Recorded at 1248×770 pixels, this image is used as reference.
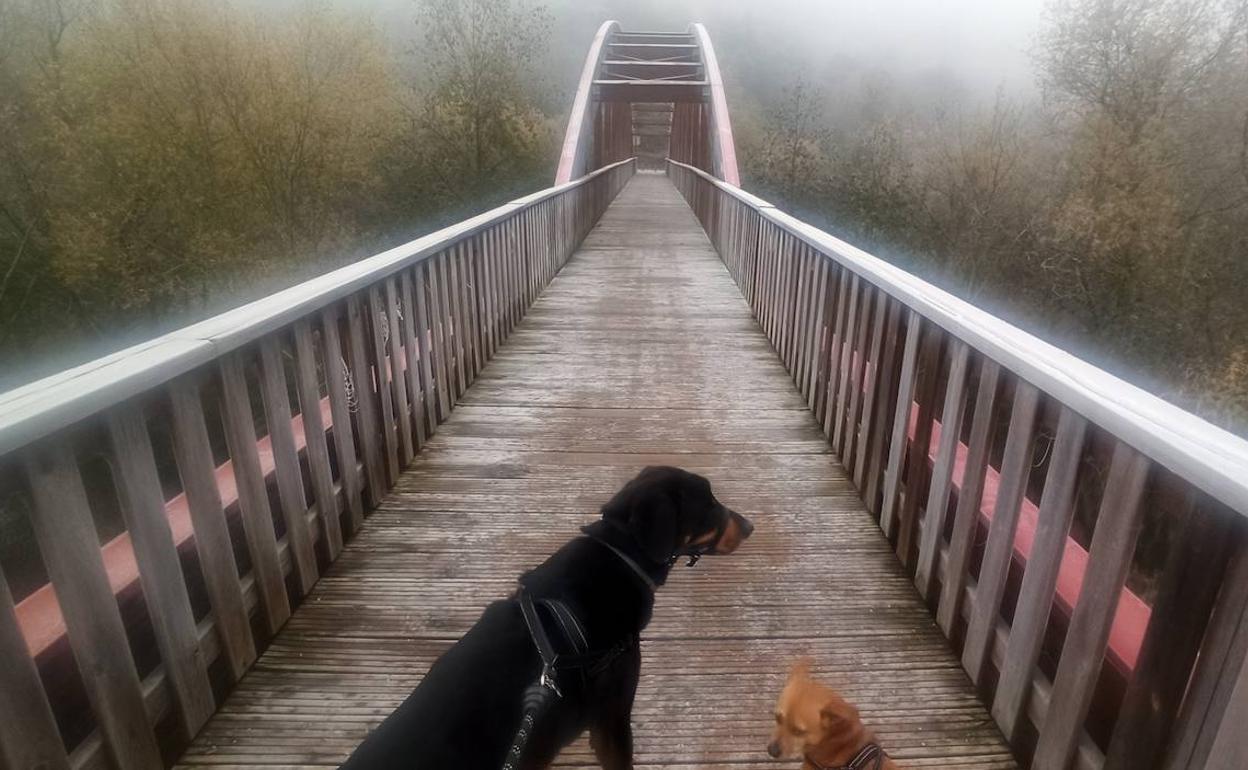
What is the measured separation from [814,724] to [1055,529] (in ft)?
2.35

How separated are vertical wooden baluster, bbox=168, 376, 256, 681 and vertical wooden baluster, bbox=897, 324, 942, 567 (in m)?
2.15

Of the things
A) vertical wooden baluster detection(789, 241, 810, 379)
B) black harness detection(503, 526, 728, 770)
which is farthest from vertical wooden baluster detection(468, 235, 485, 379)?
black harness detection(503, 526, 728, 770)

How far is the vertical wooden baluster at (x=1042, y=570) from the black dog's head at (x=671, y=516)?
760 millimetres

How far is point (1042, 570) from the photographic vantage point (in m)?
1.69

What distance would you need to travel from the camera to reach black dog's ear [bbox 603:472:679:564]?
69.3 inches

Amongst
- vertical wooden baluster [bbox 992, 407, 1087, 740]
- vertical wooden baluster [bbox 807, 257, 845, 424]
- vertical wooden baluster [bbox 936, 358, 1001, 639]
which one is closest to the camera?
vertical wooden baluster [bbox 992, 407, 1087, 740]

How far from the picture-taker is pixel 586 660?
148cm

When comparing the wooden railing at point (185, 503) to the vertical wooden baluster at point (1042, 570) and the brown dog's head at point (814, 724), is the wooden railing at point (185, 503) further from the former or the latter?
the vertical wooden baluster at point (1042, 570)

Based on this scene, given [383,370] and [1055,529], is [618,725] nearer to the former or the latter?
[1055,529]

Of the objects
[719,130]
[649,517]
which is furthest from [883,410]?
[719,130]

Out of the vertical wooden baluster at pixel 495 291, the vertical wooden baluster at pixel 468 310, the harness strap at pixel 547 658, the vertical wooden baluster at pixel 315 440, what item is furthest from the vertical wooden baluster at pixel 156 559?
the vertical wooden baluster at pixel 495 291

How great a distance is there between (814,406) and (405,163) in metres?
21.2

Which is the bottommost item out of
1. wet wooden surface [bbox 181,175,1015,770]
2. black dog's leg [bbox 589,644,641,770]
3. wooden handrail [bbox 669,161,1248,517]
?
wet wooden surface [bbox 181,175,1015,770]

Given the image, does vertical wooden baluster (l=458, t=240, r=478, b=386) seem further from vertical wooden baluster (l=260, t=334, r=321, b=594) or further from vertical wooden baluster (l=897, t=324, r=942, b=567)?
vertical wooden baluster (l=897, t=324, r=942, b=567)
